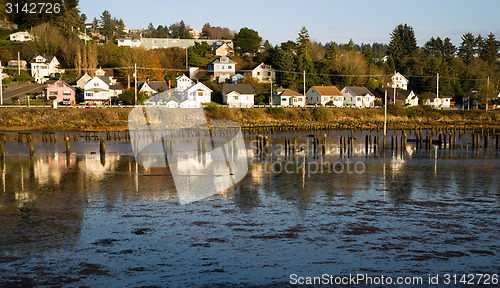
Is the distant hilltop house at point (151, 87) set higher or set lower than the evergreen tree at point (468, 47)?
lower

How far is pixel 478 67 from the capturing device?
388 ft

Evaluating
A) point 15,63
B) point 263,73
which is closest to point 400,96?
point 263,73

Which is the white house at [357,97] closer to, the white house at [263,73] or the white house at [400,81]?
the white house at [263,73]

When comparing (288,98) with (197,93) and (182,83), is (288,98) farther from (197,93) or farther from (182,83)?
(182,83)

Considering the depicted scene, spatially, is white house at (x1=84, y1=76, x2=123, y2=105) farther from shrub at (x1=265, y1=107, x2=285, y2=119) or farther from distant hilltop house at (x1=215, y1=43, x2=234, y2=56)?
distant hilltop house at (x1=215, y1=43, x2=234, y2=56)

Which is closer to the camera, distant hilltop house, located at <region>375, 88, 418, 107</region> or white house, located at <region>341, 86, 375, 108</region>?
white house, located at <region>341, 86, 375, 108</region>

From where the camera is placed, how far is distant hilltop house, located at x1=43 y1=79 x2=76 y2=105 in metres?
82.1

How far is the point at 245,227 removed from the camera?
19.8 m

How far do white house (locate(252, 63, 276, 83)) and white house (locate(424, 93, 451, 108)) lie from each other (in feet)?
114

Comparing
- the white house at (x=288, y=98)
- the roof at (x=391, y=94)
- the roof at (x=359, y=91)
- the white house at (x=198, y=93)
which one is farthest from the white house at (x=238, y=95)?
the roof at (x=391, y=94)

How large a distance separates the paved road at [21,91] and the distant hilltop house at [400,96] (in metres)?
68.8

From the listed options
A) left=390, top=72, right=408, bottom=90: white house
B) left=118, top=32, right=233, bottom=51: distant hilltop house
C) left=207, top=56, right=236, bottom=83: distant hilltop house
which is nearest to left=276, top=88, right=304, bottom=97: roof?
left=207, top=56, right=236, bottom=83: distant hilltop house

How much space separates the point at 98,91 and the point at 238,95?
80.7ft

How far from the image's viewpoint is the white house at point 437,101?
4195 inches
